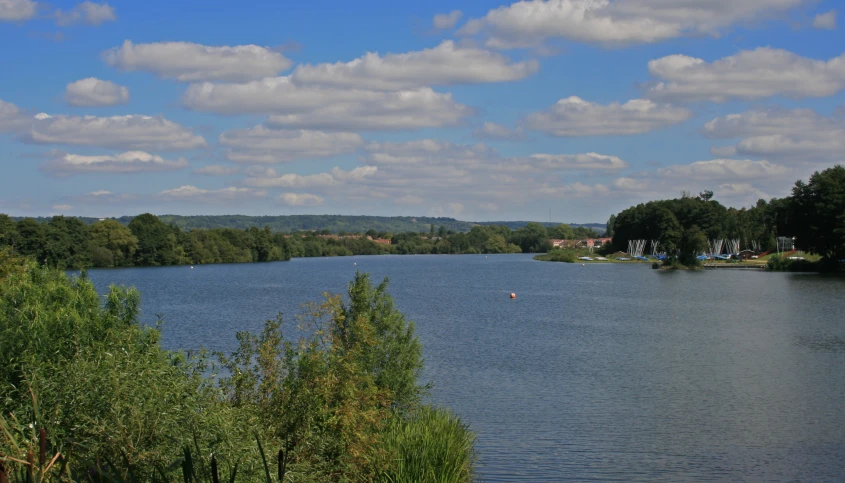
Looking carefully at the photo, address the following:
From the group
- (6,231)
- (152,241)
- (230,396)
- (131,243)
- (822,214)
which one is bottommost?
(230,396)

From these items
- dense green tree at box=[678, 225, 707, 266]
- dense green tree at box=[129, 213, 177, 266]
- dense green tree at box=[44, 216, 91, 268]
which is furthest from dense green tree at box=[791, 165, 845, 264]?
dense green tree at box=[129, 213, 177, 266]

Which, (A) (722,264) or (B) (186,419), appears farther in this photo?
(A) (722,264)

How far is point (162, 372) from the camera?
15414 mm

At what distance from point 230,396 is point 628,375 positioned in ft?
76.7

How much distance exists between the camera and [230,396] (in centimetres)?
1881

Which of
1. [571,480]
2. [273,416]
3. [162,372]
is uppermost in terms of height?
[162,372]

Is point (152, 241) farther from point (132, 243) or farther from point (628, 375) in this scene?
point (628, 375)

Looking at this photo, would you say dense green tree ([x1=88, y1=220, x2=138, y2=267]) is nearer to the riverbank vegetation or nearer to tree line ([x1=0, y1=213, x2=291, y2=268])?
tree line ([x1=0, y1=213, x2=291, y2=268])

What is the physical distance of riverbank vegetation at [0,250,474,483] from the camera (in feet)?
46.0

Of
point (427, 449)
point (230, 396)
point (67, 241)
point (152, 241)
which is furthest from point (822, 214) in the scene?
point (152, 241)

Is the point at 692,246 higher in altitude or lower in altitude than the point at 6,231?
higher

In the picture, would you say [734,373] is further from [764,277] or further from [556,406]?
[764,277]

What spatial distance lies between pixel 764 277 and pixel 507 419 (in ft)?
300

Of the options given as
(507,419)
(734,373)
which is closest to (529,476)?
(507,419)
